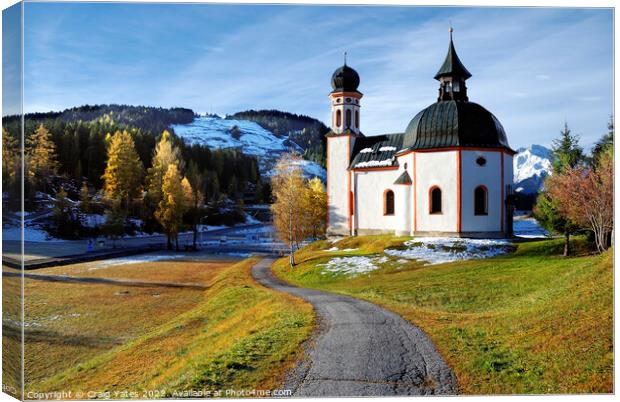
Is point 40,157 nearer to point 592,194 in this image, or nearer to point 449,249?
point 592,194

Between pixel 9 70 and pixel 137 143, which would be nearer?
pixel 9 70

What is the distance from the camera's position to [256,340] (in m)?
10.4

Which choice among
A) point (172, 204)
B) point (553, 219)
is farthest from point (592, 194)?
point (172, 204)

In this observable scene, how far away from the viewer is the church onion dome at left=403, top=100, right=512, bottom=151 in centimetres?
2527

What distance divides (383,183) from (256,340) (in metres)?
21.9

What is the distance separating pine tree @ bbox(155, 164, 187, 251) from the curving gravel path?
6624mm

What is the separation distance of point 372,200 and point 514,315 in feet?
65.6

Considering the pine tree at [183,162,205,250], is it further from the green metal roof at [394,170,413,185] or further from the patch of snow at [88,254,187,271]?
the green metal roof at [394,170,413,185]

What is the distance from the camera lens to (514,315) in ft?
38.1

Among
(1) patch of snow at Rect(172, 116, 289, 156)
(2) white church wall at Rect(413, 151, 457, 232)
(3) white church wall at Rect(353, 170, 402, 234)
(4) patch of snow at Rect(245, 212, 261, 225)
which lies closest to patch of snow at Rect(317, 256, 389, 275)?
(4) patch of snow at Rect(245, 212, 261, 225)

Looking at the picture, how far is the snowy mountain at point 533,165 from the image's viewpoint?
15.3m

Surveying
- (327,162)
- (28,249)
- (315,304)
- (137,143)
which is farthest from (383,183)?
(28,249)

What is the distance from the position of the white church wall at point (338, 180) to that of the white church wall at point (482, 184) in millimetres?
9264

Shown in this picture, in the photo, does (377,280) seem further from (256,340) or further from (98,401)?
(98,401)
